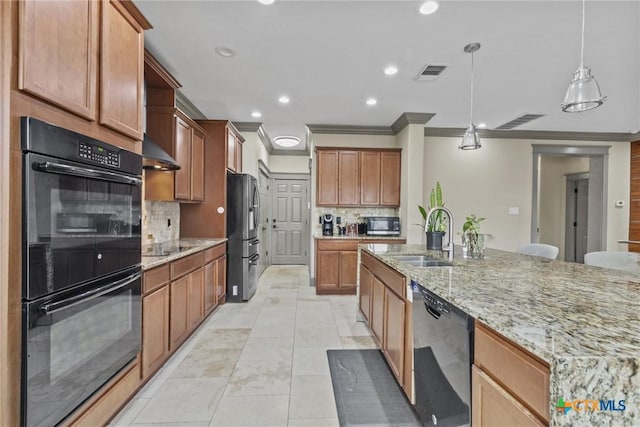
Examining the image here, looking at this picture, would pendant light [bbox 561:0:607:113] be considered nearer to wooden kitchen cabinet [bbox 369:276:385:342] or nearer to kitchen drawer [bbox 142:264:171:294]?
wooden kitchen cabinet [bbox 369:276:385:342]

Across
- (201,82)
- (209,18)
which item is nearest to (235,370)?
(209,18)

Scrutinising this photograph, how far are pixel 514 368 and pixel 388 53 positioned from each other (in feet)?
8.87

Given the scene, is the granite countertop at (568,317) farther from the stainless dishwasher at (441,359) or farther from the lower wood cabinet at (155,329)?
the lower wood cabinet at (155,329)

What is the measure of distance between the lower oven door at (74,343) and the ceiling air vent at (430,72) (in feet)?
10.3

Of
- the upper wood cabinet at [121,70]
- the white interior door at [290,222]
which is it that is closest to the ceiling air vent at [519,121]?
the white interior door at [290,222]

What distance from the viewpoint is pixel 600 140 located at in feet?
17.9

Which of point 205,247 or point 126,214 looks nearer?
point 126,214

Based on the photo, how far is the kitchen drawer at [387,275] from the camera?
1.94 meters

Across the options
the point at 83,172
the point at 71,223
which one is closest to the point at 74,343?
the point at 71,223

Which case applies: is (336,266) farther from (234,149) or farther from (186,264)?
(186,264)

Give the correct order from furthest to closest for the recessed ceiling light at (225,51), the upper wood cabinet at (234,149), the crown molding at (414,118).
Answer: the crown molding at (414,118), the upper wood cabinet at (234,149), the recessed ceiling light at (225,51)

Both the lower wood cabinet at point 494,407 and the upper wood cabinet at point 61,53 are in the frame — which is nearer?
the lower wood cabinet at point 494,407

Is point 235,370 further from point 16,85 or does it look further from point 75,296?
point 16,85

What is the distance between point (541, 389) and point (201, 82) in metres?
3.80
